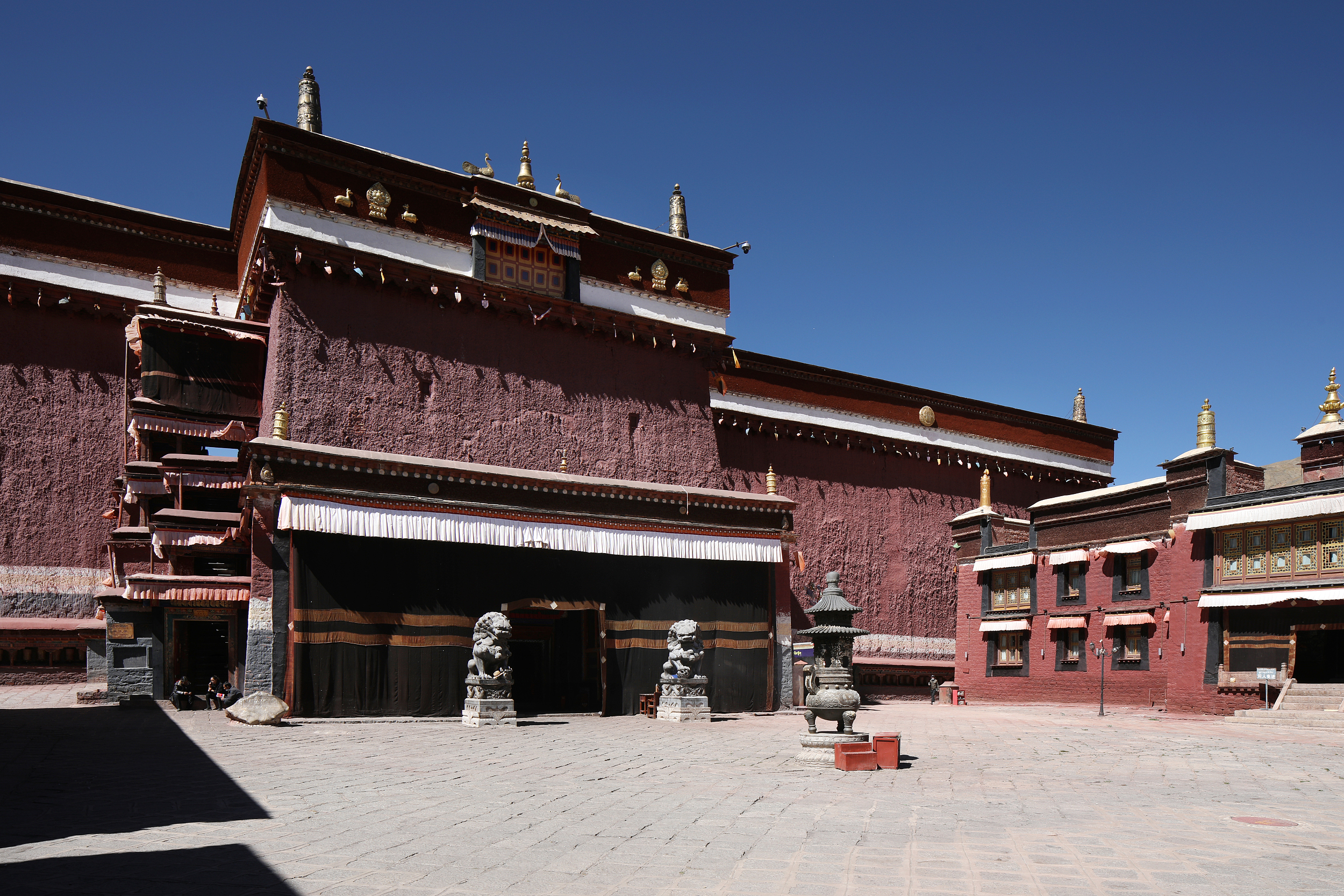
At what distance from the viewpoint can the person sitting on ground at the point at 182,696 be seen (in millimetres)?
17953

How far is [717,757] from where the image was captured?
13.3m

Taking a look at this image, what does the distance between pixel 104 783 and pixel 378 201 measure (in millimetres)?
16834

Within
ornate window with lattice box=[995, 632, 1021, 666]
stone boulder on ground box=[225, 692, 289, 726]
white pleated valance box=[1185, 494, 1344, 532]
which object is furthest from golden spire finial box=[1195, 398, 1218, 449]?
stone boulder on ground box=[225, 692, 289, 726]

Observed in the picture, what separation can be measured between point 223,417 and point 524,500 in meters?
8.04

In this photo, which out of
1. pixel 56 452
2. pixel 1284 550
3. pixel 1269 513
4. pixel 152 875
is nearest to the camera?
pixel 152 875

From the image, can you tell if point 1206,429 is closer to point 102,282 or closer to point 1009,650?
point 1009,650

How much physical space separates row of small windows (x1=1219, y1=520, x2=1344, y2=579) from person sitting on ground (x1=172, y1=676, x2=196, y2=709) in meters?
21.4

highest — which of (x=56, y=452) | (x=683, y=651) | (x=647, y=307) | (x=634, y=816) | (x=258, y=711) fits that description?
(x=647, y=307)

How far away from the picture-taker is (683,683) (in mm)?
20188

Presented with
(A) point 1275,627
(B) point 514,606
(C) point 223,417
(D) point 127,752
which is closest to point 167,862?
(D) point 127,752

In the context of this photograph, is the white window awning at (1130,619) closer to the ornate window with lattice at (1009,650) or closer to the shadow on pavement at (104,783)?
the ornate window with lattice at (1009,650)

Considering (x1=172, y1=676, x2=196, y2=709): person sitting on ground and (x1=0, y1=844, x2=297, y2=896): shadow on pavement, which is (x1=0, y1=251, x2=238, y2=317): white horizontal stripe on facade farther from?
(x1=0, y1=844, x2=297, y2=896): shadow on pavement

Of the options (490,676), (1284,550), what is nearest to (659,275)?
(490,676)

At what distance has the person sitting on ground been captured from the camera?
17953mm
